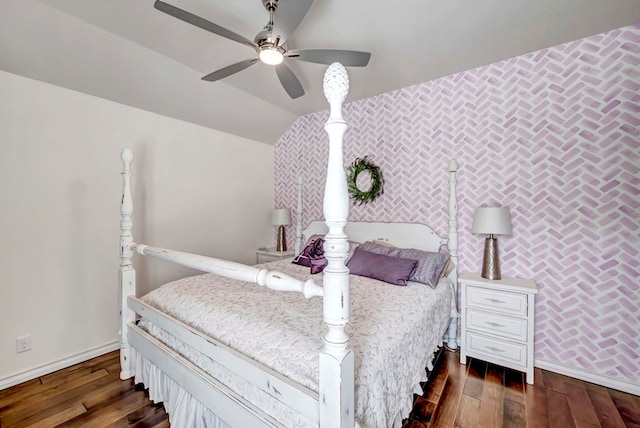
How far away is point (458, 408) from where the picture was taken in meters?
1.73

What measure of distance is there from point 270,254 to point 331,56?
8.22 feet

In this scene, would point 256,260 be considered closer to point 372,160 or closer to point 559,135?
point 372,160

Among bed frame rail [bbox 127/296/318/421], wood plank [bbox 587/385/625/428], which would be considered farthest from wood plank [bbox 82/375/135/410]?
wood plank [bbox 587/385/625/428]

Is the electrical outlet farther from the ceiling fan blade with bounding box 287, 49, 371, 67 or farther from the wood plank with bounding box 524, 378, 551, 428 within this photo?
the wood plank with bounding box 524, 378, 551, 428

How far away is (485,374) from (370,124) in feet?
8.41

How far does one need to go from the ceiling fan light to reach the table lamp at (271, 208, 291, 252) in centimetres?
216

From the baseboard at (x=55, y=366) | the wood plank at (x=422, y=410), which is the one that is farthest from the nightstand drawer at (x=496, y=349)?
the baseboard at (x=55, y=366)

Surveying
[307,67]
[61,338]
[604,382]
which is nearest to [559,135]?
[604,382]

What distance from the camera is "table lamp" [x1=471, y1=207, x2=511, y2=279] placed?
2176 millimetres

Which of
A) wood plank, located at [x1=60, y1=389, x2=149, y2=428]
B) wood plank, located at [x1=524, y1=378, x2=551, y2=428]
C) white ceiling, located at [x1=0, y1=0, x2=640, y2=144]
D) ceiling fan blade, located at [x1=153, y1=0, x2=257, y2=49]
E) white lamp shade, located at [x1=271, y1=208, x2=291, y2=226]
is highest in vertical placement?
white ceiling, located at [x1=0, y1=0, x2=640, y2=144]

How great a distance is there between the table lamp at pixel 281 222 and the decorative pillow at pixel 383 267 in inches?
52.2

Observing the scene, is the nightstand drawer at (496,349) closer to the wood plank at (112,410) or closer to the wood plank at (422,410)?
the wood plank at (422,410)

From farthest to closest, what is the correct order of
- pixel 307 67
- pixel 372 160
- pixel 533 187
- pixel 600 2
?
pixel 372 160, pixel 307 67, pixel 533 187, pixel 600 2

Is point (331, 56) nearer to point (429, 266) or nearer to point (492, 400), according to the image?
point (429, 266)
